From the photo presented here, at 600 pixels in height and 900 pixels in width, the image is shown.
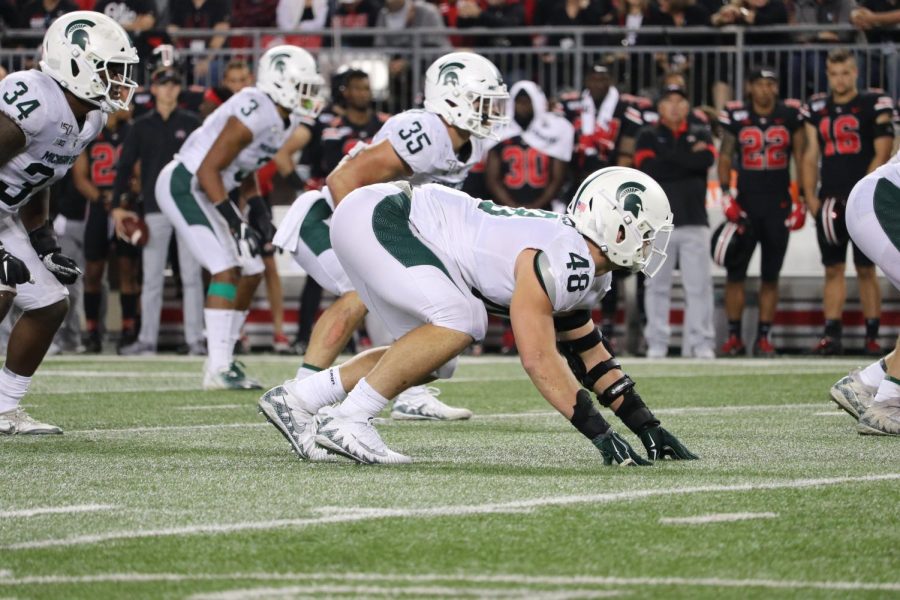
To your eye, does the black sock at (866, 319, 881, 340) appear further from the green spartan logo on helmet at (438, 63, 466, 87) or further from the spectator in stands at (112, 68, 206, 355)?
the green spartan logo on helmet at (438, 63, 466, 87)

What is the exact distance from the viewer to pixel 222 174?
9234mm

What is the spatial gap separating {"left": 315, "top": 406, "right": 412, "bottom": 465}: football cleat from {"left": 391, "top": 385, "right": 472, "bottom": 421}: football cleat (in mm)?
2021

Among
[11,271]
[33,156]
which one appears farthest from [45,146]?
[11,271]

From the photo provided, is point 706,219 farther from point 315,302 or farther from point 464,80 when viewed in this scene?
point 464,80

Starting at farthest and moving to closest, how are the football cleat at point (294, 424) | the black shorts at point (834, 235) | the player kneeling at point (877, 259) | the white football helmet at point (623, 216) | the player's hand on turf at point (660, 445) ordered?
A: 1. the black shorts at point (834, 235)
2. the player kneeling at point (877, 259)
3. the football cleat at point (294, 424)
4. the player's hand on turf at point (660, 445)
5. the white football helmet at point (623, 216)

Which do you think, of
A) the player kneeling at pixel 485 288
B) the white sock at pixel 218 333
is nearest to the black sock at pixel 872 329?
the white sock at pixel 218 333

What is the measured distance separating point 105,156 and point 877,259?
780 cm

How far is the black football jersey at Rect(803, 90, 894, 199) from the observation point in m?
11.9

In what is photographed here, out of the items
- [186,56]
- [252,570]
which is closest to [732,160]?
[186,56]

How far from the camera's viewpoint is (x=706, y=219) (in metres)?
12.1

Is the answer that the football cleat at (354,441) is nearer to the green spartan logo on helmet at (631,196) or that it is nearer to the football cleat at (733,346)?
the green spartan logo on helmet at (631,196)

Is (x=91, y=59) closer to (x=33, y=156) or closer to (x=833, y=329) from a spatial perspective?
(x=33, y=156)

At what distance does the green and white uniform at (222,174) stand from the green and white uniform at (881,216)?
3.70 metres

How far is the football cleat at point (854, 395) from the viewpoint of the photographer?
6.69 m
